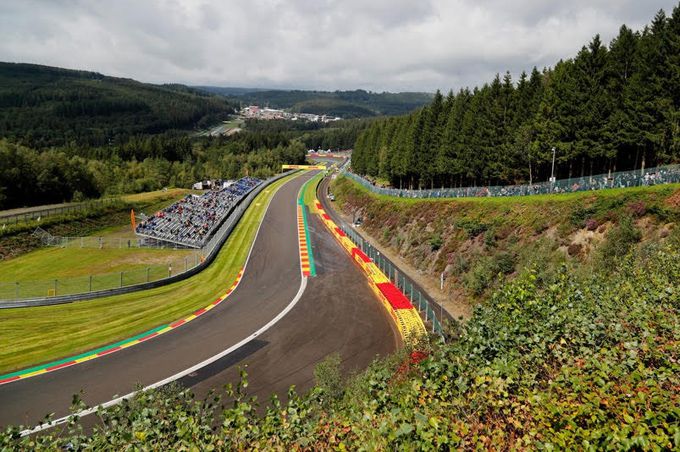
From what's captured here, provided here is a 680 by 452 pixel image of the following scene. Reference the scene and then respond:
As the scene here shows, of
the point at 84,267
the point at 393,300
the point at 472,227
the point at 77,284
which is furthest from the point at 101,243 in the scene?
the point at 472,227

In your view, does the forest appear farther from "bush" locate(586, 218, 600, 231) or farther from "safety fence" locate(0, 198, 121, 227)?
"safety fence" locate(0, 198, 121, 227)

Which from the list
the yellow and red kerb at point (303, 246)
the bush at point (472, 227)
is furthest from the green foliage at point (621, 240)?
the yellow and red kerb at point (303, 246)

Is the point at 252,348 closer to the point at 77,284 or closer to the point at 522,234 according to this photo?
the point at 77,284

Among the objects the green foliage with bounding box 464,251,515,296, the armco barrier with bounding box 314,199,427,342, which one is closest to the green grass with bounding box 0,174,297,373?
the armco barrier with bounding box 314,199,427,342

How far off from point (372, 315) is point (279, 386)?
40.4ft

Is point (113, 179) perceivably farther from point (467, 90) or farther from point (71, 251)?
point (467, 90)

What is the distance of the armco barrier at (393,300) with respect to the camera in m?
29.6

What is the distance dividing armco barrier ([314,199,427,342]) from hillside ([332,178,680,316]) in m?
4.26

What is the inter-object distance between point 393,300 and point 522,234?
1303cm

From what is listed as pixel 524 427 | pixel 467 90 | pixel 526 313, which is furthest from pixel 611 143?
pixel 524 427

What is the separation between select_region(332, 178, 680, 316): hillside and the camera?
28344 millimetres

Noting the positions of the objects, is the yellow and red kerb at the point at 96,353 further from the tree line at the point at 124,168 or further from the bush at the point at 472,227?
the tree line at the point at 124,168

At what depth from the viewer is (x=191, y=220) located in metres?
65.8

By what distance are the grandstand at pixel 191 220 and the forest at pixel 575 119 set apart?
120 ft
